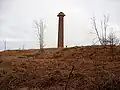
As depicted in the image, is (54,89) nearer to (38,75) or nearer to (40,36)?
(38,75)

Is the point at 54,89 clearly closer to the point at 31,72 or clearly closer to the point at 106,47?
the point at 31,72

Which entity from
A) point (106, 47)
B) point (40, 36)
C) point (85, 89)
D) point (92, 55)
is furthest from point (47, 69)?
point (40, 36)

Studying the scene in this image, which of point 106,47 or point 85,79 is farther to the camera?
point 106,47

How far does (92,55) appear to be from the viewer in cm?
1125

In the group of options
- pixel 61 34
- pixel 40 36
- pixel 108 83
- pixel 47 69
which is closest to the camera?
pixel 108 83

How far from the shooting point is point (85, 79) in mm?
6355

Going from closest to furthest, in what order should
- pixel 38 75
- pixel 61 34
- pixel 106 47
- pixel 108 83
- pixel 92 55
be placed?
pixel 108 83, pixel 38 75, pixel 92 55, pixel 106 47, pixel 61 34

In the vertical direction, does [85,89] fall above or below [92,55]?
below

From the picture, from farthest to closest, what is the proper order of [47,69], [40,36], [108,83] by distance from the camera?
[40,36] < [47,69] < [108,83]

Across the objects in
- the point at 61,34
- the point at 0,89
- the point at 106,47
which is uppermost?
the point at 61,34

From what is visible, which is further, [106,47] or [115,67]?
[106,47]

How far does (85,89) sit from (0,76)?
124 inches

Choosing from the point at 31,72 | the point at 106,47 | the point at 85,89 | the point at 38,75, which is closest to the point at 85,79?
the point at 85,89

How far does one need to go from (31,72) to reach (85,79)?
217 centimetres
